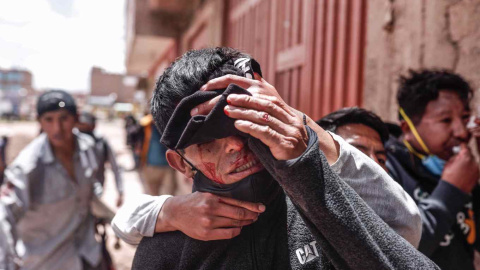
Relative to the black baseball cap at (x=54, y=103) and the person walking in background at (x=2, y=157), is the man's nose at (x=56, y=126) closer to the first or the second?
the black baseball cap at (x=54, y=103)

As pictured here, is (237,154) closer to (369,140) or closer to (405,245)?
(405,245)

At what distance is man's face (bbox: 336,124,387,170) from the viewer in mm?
1327

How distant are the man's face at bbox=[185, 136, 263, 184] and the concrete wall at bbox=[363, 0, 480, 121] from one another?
5.60ft

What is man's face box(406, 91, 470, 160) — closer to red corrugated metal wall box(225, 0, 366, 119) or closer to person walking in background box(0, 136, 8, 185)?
red corrugated metal wall box(225, 0, 366, 119)

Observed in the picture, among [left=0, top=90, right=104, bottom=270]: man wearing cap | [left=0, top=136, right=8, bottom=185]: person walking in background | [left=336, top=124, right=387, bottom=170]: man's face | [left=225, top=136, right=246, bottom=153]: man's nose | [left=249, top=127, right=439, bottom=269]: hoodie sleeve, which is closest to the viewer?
[left=249, top=127, right=439, bottom=269]: hoodie sleeve

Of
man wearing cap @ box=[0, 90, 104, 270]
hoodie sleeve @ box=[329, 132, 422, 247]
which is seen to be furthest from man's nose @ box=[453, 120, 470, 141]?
man wearing cap @ box=[0, 90, 104, 270]

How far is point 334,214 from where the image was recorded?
2.43 ft

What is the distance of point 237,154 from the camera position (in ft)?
3.08

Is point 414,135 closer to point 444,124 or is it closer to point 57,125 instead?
point 444,124

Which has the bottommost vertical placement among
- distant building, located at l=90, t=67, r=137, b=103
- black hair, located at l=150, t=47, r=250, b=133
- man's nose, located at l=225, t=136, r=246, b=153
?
distant building, located at l=90, t=67, r=137, b=103

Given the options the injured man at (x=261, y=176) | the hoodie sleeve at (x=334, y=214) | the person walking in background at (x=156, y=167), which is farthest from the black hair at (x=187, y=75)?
the person walking in background at (x=156, y=167)

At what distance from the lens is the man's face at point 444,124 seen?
5.50 feet

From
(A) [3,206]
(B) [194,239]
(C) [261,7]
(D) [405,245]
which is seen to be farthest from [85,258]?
(C) [261,7]

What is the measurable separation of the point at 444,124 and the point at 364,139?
0.58m
